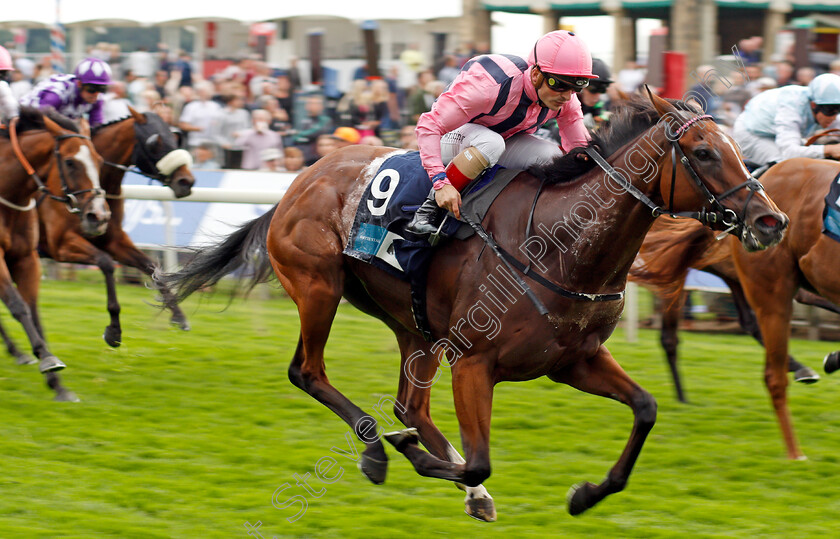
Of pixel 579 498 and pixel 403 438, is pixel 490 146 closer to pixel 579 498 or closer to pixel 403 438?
pixel 403 438

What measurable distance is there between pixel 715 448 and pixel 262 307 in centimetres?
429

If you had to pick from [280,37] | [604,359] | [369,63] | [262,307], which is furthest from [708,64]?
[604,359]

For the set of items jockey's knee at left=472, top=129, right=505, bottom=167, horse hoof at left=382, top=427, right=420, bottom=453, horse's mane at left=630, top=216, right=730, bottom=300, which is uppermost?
jockey's knee at left=472, top=129, right=505, bottom=167

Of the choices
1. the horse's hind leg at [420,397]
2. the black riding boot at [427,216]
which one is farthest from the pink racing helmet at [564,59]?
the horse's hind leg at [420,397]

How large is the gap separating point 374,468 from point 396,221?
98 centimetres

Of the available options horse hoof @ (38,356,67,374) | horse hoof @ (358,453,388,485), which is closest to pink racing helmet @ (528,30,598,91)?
horse hoof @ (358,453,388,485)

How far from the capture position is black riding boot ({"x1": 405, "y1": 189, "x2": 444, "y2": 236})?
12.6 ft

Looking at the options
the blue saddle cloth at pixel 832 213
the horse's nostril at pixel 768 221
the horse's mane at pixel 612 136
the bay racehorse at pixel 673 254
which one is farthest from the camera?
the bay racehorse at pixel 673 254

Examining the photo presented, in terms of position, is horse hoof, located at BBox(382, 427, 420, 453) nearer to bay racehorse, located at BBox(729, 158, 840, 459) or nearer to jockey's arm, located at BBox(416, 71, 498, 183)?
jockey's arm, located at BBox(416, 71, 498, 183)

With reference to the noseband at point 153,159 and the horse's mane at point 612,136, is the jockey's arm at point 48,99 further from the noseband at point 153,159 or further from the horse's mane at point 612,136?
the horse's mane at point 612,136

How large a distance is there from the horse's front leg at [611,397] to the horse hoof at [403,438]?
24.4 inches

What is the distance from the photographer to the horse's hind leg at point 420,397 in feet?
14.1

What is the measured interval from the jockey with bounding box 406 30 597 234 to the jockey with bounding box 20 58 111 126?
11.8 feet

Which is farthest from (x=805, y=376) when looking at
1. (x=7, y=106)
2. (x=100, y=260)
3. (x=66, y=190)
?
(x=7, y=106)
